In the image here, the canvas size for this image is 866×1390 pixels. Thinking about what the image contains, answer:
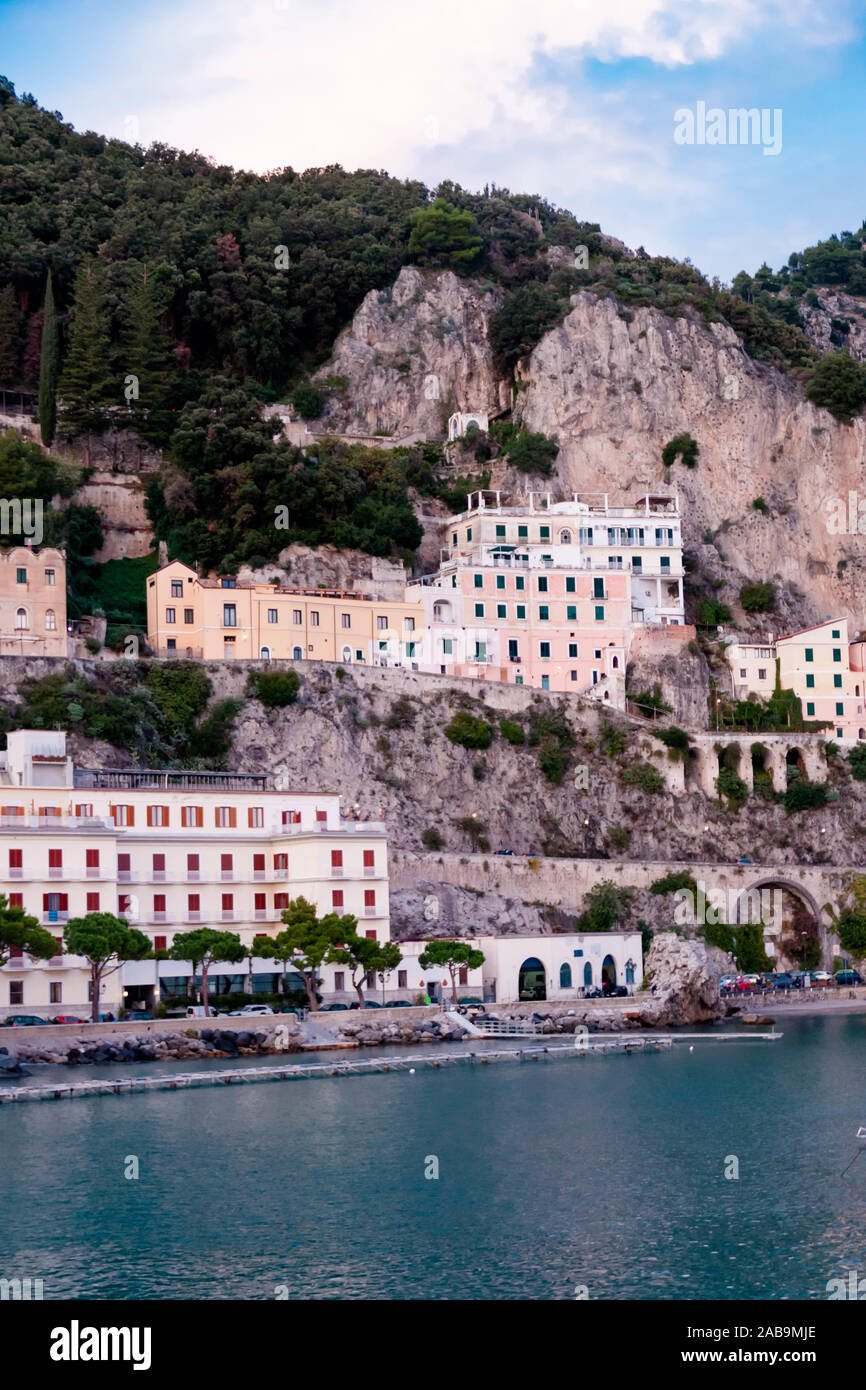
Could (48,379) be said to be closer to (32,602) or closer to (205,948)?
(32,602)

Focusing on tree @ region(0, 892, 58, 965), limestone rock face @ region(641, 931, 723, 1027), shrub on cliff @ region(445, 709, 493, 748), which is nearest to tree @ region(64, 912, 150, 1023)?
tree @ region(0, 892, 58, 965)

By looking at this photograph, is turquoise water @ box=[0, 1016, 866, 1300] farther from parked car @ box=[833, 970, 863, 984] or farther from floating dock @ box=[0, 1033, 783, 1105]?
parked car @ box=[833, 970, 863, 984]

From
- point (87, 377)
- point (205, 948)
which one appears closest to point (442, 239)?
point (87, 377)

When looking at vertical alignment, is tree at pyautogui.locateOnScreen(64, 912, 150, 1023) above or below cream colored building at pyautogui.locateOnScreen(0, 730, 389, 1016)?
below

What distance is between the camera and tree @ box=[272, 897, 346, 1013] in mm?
56938

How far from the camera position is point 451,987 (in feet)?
206

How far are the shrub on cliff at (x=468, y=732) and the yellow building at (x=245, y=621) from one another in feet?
16.4

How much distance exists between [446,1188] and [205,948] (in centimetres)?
2338

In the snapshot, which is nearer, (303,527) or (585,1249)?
(585,1249)

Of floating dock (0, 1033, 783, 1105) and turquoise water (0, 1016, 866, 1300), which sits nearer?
turquoise water (0, 1016, 866, 1300)

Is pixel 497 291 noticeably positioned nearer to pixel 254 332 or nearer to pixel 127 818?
pixel 254 332

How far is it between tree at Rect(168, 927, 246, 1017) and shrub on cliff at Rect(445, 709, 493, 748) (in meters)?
21.5
